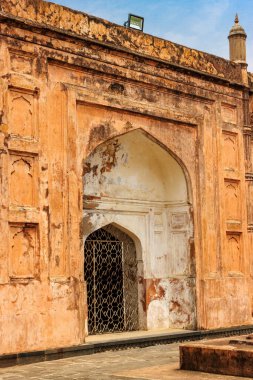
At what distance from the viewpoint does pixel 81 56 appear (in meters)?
8.98

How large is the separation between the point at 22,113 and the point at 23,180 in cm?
82

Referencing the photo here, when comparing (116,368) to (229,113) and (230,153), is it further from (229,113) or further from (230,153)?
(229,113)

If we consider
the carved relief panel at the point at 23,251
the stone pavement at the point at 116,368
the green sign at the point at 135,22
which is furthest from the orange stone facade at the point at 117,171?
the stone pavement at the point at 116,368

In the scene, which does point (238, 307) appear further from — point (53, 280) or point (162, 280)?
point (53, 280)

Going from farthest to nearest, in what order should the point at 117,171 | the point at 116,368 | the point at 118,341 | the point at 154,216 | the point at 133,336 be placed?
1. the point at 154,216
2. the point at 117,171
3. the point at 133,336
4. the point at 118,341
5. the point at 116,368

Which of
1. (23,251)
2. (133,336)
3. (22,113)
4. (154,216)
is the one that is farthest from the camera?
(154,216)

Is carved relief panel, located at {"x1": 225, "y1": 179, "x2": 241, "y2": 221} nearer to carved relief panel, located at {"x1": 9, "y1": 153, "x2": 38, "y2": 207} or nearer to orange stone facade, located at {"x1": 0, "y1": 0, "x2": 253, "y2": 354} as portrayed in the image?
orange stone facade, located at {"x1": 0, "y1": 0, "x2": 253, "y2": 354}

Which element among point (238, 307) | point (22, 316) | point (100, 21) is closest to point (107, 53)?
point (100, 21)

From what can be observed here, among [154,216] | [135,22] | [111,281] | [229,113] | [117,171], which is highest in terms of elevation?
[135,22]

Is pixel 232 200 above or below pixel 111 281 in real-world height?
above

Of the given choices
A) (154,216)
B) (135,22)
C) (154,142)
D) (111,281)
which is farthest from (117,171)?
(135,22)

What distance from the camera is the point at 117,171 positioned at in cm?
1032

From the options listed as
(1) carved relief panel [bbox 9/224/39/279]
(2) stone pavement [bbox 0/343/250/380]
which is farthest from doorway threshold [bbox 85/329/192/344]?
(1) carved relief panel [bbox 9/224/39/279]

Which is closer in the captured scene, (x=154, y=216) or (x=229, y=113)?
(x=154, y=216)
